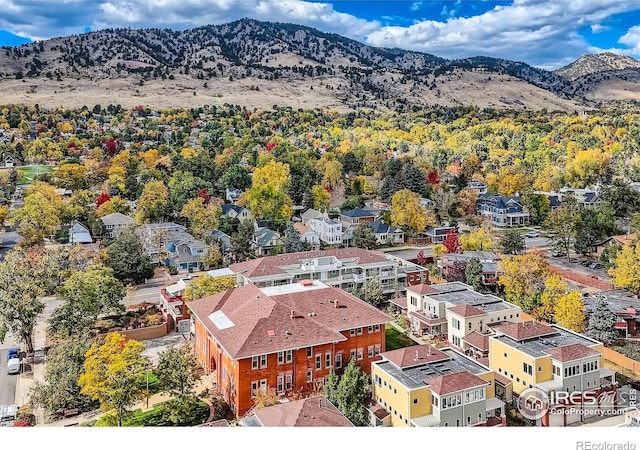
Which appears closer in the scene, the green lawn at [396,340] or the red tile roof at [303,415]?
the red tile roof at [303,415]

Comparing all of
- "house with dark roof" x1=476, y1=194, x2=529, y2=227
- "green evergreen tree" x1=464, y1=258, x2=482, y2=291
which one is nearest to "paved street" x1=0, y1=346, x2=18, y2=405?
"green evergreen tree" x1=464, y1=258, x2=482, y2=291

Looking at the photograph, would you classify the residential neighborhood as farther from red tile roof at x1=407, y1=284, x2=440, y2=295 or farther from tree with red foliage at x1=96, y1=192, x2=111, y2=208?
tree with red foliage at x1=96, y1=192, x2=111, y2=208

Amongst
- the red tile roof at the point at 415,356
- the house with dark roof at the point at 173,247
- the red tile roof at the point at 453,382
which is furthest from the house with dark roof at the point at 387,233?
the red tile roof at the point at 453,382

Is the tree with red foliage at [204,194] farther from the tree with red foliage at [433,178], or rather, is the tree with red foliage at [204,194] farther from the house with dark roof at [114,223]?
the tree with red foliage at [433,178]

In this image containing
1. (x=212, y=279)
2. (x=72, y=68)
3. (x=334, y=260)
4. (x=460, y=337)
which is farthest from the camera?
(x=72, y=68)

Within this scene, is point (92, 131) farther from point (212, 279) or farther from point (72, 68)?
point (212, 279)

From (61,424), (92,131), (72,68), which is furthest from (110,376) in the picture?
(72,68)

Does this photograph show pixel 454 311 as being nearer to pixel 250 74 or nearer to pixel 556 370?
pixel 556 370
